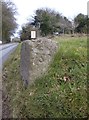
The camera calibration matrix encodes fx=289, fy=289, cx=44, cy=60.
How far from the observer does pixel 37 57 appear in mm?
6660

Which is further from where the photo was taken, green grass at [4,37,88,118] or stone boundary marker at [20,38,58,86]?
stone boundary marker at [20,38,58,86]

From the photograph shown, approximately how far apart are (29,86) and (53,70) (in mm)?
646

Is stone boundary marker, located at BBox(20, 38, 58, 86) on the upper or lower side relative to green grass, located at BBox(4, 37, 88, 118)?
upper

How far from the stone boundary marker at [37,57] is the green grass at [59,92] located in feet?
0.44

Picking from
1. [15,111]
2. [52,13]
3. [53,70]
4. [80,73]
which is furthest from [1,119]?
[52,13]

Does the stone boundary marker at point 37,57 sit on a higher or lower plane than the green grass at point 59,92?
higher

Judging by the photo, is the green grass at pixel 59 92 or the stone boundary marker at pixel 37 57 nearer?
the green grass at pixel 59 92

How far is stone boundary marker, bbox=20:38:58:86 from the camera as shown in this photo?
6441 mm

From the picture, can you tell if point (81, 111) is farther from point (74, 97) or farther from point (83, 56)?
point (83, 56)

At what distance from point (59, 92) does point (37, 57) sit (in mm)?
1299

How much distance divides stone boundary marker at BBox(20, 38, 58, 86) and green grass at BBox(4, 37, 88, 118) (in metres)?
0.14

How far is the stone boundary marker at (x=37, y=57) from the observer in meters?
6.44

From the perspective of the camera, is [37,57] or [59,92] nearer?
[59,92]

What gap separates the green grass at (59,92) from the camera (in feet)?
17.5
